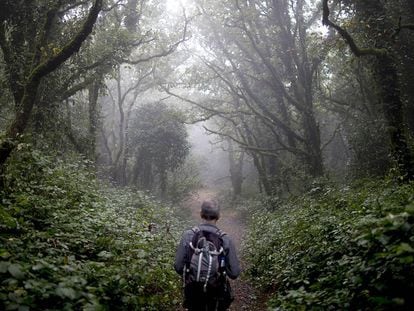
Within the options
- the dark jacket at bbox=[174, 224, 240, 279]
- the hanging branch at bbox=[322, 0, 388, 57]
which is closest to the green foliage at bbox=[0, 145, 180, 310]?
the dark jacket at bbox=[174, 224, 240, 279]

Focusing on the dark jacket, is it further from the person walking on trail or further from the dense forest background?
the dense forest background

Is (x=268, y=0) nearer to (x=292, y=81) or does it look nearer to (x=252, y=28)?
(x=252, y=28)

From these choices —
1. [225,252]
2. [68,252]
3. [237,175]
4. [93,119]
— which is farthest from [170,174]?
[225,252]

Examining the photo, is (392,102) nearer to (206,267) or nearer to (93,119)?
(206,267)

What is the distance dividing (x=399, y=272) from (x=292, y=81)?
1496 centimetres

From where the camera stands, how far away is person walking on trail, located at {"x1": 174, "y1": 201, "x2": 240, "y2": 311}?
415 centimetres

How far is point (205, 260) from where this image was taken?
418 cm

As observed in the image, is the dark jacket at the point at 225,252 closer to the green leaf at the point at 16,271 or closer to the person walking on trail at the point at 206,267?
the person walking on trail at the point at 206,267

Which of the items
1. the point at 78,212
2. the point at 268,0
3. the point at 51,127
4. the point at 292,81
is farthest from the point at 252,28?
the point at 78,212

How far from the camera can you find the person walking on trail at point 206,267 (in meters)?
4.15

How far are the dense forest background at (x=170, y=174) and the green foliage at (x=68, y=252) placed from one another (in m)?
0.03

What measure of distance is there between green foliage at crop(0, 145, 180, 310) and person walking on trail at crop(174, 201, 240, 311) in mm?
703

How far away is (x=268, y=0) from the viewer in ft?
57.8

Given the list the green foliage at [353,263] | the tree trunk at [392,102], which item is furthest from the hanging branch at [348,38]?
the green foliage at [353,263]
